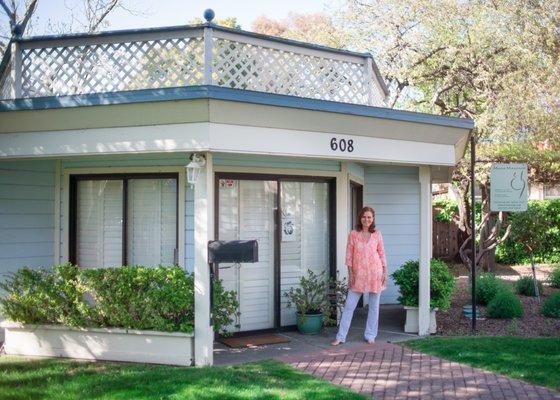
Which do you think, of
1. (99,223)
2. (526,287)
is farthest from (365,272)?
(526,287)

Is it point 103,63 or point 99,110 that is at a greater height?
point 103,63

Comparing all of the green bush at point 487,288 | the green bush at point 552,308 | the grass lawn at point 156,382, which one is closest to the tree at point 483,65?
the green bush at point 487,288

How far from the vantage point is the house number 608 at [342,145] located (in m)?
7.66

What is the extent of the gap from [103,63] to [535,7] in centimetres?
1207

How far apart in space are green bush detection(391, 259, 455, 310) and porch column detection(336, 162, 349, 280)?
2.69ft

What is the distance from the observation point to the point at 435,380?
21.7 feet

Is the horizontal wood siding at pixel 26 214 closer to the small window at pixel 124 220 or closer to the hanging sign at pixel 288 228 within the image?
the small window at pixel 124 220

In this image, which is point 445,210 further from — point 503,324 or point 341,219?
point 341,219

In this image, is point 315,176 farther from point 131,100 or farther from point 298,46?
point 131,100

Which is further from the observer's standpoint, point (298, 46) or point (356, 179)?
point (356, 179)

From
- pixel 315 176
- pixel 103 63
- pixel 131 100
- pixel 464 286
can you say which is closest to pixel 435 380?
pixel 315 176

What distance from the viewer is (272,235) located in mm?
9000

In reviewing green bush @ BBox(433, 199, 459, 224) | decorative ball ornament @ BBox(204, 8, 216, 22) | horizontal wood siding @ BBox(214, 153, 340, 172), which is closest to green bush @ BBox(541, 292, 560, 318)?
horizontal wood siding @ BBox(214, 153, 340, 172)

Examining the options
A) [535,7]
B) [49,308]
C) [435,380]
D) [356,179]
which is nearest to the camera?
[435,380]
